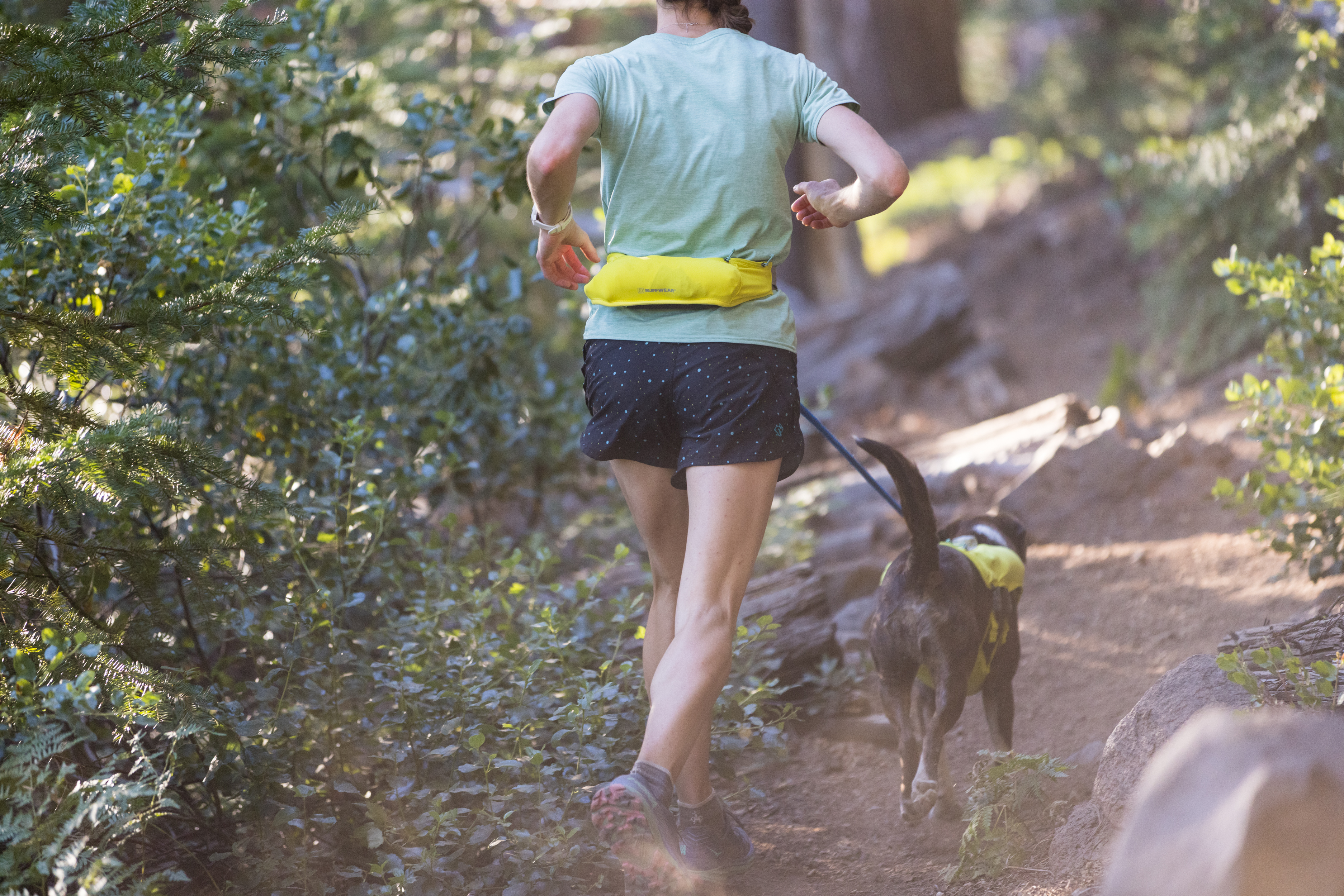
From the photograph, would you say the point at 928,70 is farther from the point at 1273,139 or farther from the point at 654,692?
the point at 654,692

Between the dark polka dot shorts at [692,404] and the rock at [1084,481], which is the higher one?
the dark polka dot shorts at [692,404]

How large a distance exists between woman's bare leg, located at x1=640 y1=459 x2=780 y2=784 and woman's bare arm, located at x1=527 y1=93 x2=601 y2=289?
2.34 feet

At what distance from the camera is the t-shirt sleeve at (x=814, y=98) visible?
2.71m

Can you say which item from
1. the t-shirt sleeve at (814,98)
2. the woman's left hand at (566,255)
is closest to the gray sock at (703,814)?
the woman's left hand at (566,255)

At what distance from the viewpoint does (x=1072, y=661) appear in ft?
15.5

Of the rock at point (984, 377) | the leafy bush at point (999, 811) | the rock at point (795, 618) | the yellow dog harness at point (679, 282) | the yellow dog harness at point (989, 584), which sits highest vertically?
the yellow dog harness at point (679, 282)

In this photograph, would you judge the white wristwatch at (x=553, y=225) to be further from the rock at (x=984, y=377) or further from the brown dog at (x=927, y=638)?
the rock at (x=984, y=377)

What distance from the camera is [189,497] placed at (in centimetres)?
295

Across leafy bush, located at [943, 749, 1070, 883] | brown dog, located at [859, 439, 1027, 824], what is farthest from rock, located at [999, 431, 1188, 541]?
leafy bush, located at [943, 749, 1070, 883]

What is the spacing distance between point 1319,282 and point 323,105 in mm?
4029

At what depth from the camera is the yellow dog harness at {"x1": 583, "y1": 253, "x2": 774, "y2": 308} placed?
2.70 meters

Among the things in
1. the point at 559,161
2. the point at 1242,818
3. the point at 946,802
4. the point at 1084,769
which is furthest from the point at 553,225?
the point at 1084,769

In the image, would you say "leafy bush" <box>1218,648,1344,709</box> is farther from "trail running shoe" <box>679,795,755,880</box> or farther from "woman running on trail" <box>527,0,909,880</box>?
"trail running shoe" <box>679,795,755,880</box>

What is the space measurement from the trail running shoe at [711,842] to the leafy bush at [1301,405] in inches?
87.8
